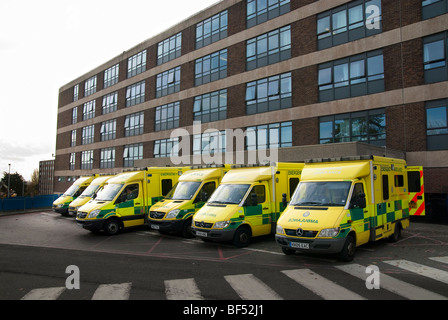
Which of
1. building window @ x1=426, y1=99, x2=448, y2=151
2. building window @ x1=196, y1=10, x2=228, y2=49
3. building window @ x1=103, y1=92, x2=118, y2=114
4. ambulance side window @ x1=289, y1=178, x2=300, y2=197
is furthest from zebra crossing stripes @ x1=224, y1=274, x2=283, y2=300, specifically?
building window @ x1=103, y1=92, x2=118, y2=114

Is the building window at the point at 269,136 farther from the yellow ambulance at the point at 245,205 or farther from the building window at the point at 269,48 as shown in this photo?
the yellow ambulance at the point at 245,205

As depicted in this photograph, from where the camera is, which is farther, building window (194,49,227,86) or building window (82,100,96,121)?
building window (82,100,96,121)

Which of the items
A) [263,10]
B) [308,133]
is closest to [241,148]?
[308,133]

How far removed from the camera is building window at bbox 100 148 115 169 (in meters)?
38.2

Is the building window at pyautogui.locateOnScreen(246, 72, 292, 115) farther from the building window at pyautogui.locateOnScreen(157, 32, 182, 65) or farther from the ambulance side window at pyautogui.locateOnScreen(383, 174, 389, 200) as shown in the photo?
the ambulance side window at pyautogui.locateOnScreen(383, 174, 389, 200)

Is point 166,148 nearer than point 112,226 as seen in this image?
No

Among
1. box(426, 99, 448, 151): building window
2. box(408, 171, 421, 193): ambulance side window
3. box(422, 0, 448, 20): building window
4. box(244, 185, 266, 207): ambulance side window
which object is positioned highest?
box(422, 0, 448, 20): building window

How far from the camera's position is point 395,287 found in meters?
6.26

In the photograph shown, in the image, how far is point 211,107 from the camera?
27156 millimetres

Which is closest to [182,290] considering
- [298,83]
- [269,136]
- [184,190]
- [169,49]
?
[184,190]

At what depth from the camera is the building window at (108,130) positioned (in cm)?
3847

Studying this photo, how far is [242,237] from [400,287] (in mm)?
5121

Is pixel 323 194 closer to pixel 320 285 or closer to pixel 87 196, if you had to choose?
pixel 320 285

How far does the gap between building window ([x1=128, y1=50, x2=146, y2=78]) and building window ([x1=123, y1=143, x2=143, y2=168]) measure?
8.00 meters
